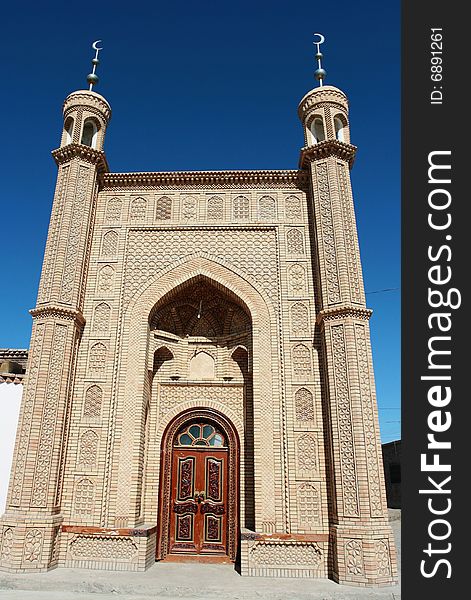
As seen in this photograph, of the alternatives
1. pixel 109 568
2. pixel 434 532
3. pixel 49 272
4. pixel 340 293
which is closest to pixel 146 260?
pixel 49 272

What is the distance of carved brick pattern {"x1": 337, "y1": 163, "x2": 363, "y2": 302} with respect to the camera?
880 centimetres

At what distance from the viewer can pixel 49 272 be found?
9.20 m

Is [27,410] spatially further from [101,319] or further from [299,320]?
[299,320]

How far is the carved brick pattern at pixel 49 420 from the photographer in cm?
776

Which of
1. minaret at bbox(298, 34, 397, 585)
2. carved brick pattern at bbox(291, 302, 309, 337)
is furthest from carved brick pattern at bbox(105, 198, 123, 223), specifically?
carved brick pattern at bbox(291, 302, 309, 337)

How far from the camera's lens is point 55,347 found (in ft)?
28.1

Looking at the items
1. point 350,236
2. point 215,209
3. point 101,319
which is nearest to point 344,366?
point 350,236

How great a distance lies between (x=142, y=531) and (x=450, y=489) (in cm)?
545

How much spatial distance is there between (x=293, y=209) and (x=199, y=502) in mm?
6542

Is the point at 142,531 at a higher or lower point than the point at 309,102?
lower

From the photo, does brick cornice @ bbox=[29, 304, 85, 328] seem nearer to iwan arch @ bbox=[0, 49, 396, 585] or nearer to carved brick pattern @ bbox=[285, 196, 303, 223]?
iwan arch @ bbox=[0, 49, 396, 585]

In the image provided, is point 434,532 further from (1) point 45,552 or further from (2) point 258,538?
(1) point 45,552

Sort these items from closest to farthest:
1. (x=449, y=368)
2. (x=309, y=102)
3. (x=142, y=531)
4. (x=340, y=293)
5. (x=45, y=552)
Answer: (x=449, y=368) < (x=45, y=552) < (x=142, y=531) < (x=340, y=293) < (x=309, y=102)

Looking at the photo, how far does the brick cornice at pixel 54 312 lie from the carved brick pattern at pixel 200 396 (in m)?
2.45
